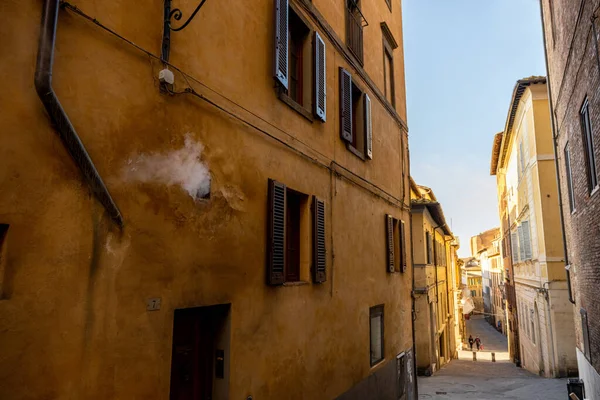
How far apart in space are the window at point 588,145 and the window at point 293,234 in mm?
4996

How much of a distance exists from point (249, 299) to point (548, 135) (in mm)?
15846

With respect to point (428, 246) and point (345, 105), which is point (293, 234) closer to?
point (345, 105)

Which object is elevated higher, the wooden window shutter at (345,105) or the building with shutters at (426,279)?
the wooden window shutter at (345,105)

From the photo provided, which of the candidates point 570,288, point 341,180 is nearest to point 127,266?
point 341,180

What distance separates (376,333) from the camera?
32.7 ft

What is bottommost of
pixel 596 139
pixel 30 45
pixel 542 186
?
pixel 30 45

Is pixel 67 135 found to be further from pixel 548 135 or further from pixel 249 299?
pixel 548 135

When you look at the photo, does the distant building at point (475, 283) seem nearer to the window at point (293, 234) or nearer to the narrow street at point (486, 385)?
the narrow street at point (486, 385)

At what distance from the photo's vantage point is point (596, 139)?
718cm

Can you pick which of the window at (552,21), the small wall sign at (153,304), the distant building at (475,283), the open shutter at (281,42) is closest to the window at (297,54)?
the open shutter at (281,42)

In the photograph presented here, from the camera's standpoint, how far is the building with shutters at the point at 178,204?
3.13 m

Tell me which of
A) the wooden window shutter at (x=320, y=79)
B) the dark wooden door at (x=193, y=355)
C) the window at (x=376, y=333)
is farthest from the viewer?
the window at (x=376, y=333)

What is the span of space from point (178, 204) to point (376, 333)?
6.92 metres

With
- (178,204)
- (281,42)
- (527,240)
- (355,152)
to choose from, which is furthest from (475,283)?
(178,204)
